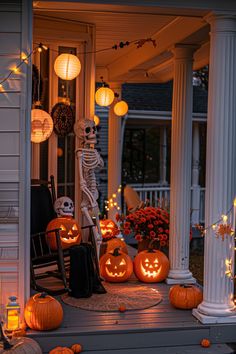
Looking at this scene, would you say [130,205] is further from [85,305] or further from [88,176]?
[85,305]

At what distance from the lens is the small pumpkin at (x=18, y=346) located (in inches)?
157

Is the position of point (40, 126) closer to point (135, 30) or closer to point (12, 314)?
point (135, 30)

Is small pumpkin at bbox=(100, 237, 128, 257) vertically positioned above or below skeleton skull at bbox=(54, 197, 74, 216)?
below

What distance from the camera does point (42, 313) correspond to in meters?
4.42

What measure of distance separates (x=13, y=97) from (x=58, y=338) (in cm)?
194

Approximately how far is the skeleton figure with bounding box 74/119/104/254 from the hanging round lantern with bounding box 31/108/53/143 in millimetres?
334

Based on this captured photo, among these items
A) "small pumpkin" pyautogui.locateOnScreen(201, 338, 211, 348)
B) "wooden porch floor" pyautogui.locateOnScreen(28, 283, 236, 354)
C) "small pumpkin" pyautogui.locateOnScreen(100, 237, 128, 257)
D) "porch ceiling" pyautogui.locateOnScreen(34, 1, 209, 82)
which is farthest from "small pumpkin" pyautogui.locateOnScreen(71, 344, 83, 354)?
"porch ceiling" pyautogui.locateOnScreen(34, 1, 209, 82)

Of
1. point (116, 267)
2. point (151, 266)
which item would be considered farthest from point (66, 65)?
point (151, 266)

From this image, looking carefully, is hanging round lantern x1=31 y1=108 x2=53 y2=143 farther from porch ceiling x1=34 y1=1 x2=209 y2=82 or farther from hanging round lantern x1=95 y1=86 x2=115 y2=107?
hanging round lantern x1=95 y1=86 x2=115 y2=107

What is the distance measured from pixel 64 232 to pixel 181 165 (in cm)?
149

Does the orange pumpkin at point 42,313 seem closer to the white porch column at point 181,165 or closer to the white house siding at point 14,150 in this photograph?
the white house siding at point 14,150

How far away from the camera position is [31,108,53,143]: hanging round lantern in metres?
5.95

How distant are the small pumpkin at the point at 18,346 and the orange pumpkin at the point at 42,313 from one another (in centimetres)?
26

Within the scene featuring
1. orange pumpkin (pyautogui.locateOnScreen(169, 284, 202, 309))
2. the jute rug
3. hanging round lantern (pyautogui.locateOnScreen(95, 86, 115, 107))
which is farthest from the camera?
hanging round lantern (pyautogui.locateOnScreen(95, 86, 115, 107))
